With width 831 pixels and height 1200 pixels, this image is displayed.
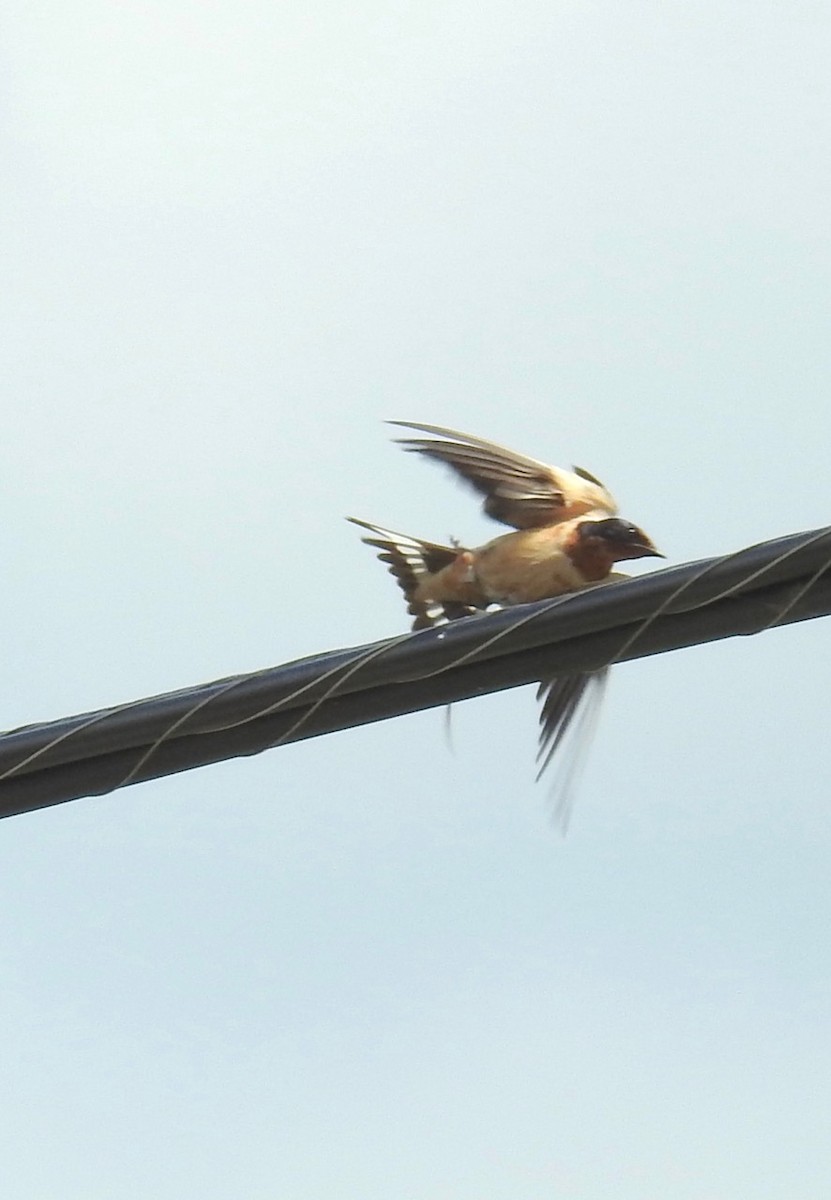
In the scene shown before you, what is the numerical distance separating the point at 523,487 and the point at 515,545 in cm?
20

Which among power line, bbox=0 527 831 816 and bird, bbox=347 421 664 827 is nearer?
power line, bbox=0 527 831 816

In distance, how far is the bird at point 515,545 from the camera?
21.8 ft

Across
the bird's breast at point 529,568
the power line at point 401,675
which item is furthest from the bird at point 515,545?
the power line at point 401,675

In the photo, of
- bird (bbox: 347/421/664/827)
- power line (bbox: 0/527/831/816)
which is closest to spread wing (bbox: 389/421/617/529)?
bird (bbox: 347/421/664/827)

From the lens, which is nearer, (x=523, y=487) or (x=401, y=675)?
(x=401, y=675)

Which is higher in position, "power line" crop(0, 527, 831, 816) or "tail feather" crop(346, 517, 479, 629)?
"tail feather" crop(346, 517, 479, 629)

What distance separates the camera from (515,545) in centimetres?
681

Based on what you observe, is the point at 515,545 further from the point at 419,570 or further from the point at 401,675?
the point at 401,675

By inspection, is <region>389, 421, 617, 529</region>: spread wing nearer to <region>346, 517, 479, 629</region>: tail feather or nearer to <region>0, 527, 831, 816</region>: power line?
<region>346, 517, 479, 629</region>: tail feather

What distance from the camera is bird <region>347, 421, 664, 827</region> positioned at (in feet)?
21.8

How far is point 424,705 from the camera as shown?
441cm

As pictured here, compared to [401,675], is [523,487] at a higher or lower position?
higher

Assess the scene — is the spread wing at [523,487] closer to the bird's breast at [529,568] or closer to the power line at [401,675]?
the bird's breast at [529,568]

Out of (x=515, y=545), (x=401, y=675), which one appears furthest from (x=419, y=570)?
(x=401, y=675)
